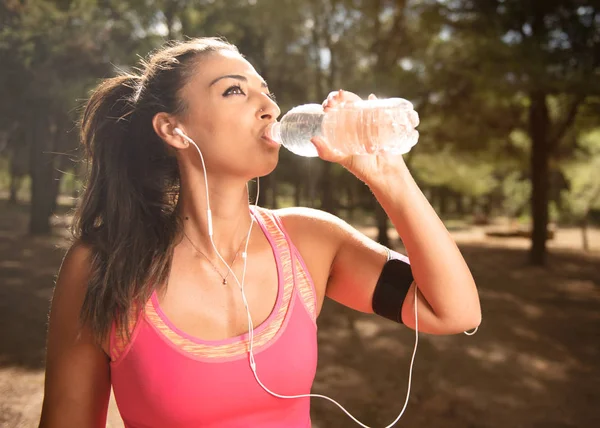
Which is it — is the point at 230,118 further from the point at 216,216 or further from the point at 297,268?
the point at 297,268

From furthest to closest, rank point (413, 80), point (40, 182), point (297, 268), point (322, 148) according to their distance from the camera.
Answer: point (40, 182) → point (413, 80) → point (297, 268) → point (322, 148)

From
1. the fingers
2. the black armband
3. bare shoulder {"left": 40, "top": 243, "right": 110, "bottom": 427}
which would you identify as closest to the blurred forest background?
the black armband

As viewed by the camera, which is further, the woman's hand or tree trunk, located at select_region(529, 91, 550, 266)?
tree trunk, located at select_region(529, 91, 550, 266)

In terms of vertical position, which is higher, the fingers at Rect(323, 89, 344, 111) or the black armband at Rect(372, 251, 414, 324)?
the fingers at Rect(323, 89, 344, 111)

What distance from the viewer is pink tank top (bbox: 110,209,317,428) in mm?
1441

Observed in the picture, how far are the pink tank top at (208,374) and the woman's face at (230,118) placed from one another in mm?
432

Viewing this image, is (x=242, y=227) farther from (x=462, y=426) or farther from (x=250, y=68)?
(x=462, y=426)

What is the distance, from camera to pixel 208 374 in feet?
4.74

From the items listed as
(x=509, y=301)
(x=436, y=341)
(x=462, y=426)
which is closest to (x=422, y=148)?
(x=509, y=301)

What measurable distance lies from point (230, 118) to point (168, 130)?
24cm

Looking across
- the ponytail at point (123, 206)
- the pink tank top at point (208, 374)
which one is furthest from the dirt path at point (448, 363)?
the pink tank top at point (208, 374)

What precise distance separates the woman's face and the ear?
44 millimetres

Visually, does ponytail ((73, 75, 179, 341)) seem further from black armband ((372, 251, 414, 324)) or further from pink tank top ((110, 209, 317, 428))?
black armband ((372, 251, 414, 324))

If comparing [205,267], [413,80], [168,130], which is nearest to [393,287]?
[205,267]
